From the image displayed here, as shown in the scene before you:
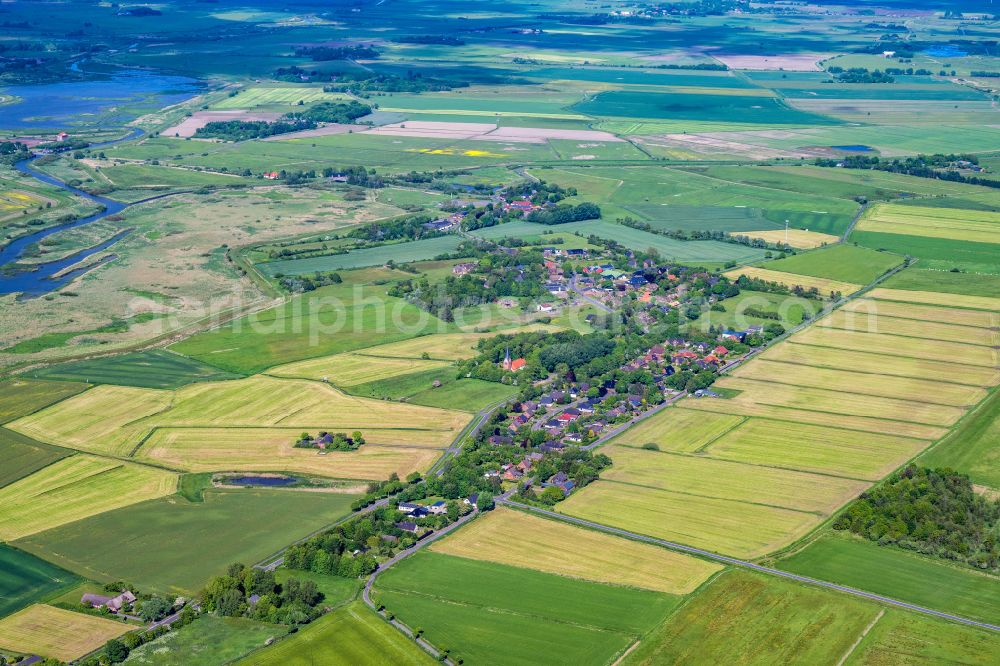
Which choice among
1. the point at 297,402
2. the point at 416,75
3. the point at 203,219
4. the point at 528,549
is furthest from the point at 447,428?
the point at 416,75

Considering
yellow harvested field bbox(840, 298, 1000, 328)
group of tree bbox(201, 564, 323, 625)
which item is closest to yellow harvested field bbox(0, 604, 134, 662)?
group of tree bbox(201, 564, 323, 625)

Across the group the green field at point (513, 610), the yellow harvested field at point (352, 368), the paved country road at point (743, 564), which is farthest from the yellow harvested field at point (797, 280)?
the green field at point (513, 610)

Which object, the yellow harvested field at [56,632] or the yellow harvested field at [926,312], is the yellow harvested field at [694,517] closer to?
the yellow harvested field at [56,632]

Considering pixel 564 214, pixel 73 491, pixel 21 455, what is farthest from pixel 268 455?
pixel 564 214

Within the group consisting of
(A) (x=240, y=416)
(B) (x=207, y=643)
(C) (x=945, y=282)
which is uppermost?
(C) (x=945, y=282)

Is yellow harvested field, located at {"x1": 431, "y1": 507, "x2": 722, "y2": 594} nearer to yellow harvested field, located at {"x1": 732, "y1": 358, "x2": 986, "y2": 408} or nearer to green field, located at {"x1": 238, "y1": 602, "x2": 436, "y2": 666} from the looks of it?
green field, located at {"x1": 238, "y1": 602, "x2": 436, "y2": 666}

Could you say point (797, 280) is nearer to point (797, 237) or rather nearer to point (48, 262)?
point (797, 237)

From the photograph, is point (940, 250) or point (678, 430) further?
point (940, 250)
